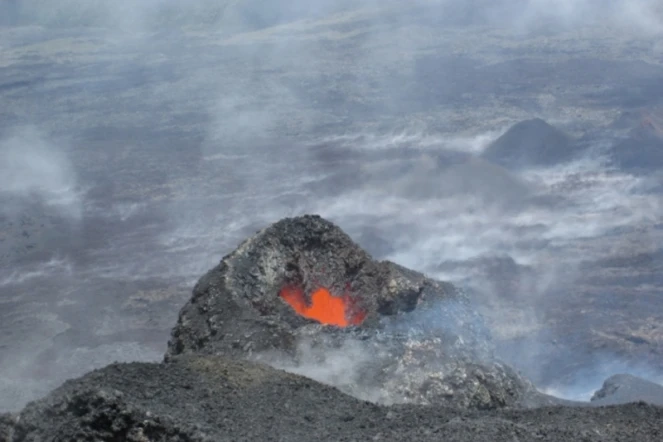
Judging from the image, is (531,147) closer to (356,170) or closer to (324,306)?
(356,170)

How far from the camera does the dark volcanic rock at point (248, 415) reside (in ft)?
30.2

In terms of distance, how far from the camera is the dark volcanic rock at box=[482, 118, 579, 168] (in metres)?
36.9

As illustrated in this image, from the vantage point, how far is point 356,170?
125 ft

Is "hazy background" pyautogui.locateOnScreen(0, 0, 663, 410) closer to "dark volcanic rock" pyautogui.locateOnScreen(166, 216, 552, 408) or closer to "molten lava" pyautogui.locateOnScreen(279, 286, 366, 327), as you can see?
"dark volcanic rock" pyautogui.locateOnScreen(166, 216, 552, 408)

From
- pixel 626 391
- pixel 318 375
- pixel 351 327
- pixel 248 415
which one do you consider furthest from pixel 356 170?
pixel 248 415

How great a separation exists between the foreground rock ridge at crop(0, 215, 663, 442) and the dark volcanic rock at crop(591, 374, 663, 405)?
0.22 feet

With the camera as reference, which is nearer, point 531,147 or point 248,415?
point 248,415

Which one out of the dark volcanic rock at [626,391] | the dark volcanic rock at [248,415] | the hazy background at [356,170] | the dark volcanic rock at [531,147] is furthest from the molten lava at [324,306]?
the dark volcanic rock at [531,147]

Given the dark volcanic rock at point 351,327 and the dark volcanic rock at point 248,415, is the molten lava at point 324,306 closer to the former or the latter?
the dark volcanic rock at point 351,327

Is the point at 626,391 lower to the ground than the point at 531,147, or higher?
lower

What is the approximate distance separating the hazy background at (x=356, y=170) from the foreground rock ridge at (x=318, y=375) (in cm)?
653

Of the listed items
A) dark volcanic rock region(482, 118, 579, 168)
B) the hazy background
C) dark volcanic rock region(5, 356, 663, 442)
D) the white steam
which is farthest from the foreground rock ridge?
the white steam

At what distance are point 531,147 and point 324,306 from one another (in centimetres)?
2280

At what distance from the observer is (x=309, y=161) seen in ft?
132
